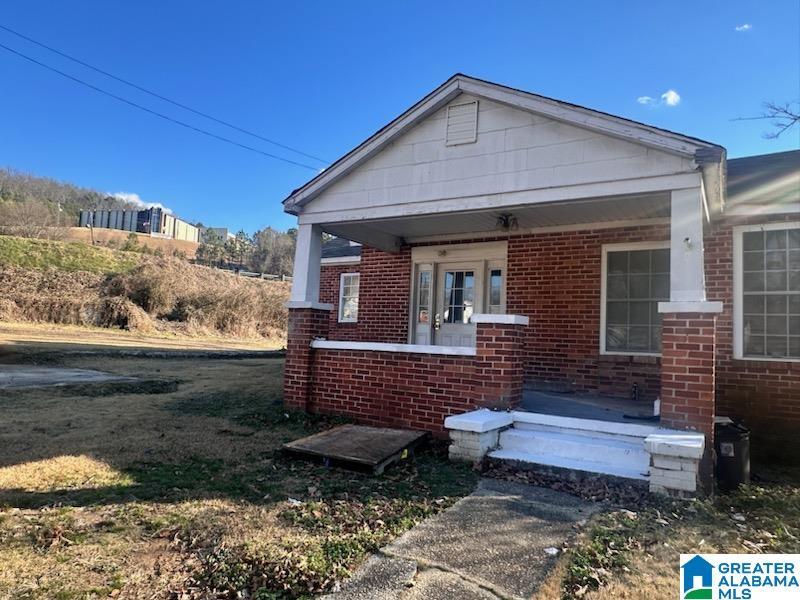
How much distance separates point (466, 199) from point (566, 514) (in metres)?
3.92

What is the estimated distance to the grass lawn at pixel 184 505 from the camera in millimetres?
2762

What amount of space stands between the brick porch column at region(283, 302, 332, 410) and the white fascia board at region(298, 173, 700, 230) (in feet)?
4.50

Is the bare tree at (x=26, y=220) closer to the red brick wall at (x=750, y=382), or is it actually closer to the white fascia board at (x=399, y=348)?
the white fascia board at (x=399, y=348)

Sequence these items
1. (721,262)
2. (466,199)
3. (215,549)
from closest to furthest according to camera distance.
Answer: (215,549) < (466,199) < (721,262)

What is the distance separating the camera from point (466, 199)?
648 centimetres

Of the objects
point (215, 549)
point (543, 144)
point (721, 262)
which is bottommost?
point (215, 549)

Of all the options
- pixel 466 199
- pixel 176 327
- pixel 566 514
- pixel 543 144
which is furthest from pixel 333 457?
pixel 176 327

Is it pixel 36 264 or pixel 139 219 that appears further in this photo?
pixel 139 219

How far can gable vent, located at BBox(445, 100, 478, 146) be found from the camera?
6.54 meters

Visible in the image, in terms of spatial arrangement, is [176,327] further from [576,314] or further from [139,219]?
[139,219]

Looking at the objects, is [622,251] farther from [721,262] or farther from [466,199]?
[466,199]

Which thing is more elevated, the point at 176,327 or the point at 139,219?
the point at 139,219

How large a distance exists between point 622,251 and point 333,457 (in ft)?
17.4

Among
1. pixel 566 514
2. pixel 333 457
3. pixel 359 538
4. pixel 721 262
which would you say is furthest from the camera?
pixel 721 262
